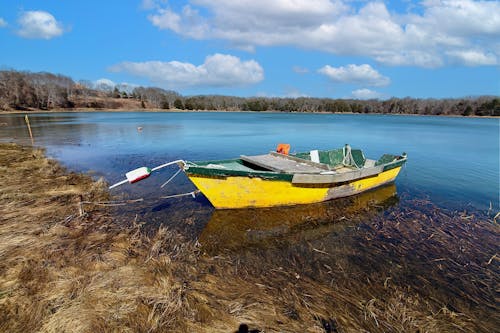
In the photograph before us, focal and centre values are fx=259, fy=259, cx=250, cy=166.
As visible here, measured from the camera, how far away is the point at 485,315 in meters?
4.57

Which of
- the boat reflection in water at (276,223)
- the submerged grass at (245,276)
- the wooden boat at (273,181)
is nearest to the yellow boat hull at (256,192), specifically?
the wooden boat at (273,181)

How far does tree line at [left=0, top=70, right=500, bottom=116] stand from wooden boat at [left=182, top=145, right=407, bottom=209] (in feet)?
316

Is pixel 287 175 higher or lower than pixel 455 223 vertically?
higher

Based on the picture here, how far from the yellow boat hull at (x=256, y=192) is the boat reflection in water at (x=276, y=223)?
27 centimetres

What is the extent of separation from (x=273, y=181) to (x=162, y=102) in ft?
399

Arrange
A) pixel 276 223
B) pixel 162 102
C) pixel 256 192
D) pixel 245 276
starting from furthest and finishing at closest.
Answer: pixel 162 102, pixel 256 192, pixel 276 223, pixel 245 276

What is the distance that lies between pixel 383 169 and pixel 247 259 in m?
7.30

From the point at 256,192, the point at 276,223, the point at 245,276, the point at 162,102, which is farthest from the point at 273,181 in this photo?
the point at 162,102

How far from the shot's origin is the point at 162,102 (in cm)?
11850

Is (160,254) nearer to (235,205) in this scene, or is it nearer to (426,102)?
(235,205)

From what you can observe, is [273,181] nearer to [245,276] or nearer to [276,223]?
[276,223]

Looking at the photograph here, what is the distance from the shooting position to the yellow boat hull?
7711 mm

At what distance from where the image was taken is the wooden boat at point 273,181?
24.9 ft

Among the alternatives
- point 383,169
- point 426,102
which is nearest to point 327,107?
point 426,102
